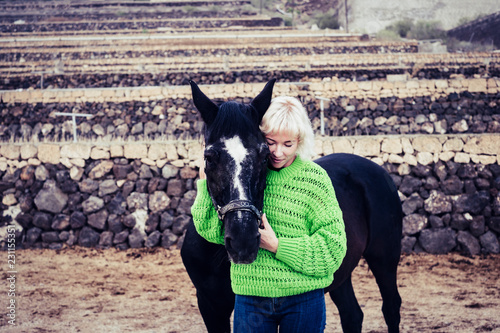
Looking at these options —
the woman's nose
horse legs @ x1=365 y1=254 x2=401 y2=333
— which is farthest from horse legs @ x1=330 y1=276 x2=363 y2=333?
the woman's nose

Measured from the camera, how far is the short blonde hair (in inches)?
98.7

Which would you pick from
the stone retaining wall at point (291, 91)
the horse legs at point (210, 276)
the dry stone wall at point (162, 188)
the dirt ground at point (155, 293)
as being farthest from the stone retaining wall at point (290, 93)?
the horse legs at point (210, 276)

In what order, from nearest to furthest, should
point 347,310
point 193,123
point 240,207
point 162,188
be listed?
point 240,207 < point 347,310 < point 162,188 < point 193,123

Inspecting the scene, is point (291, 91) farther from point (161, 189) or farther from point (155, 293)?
point (155, 293)

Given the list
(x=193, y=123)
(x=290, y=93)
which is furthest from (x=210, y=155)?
(x=290, y=93)

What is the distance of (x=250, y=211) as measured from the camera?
2271 mm

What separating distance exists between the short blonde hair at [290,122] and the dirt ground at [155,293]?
11.8ft

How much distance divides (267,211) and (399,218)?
2473mm

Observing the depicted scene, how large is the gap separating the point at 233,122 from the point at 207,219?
54 centimetres

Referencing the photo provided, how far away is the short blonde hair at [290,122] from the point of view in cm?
251

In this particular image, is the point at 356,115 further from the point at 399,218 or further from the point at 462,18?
the point at 462,18

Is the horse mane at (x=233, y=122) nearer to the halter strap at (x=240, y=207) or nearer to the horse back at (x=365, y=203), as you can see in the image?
the halter strap at (x=240, y=207)

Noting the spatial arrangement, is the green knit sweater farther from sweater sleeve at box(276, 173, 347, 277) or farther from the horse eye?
the horse eye

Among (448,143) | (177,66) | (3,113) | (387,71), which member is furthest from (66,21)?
(448,143)
